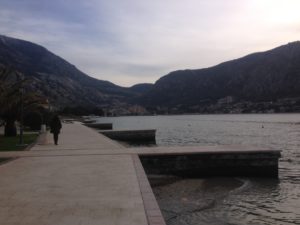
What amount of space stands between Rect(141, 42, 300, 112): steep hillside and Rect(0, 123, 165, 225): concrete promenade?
149100 mm

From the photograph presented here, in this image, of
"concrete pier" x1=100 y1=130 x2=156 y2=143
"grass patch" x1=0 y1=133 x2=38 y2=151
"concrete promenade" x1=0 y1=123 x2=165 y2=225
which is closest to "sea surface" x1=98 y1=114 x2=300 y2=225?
"concrete promenade" x1=0 y1=123 x2=165 y2=225

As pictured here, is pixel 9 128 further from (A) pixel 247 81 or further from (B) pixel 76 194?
(A) pixel 247 81

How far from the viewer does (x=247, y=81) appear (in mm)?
176000

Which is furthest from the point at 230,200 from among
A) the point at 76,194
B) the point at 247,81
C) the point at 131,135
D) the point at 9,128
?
the point at 247,81

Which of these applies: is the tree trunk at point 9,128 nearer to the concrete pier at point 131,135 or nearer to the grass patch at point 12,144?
the grass patch at point 12,144

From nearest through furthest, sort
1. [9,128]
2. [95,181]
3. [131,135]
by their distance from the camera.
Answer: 1. [95,181]
2. [9,128]
3. [131,135]

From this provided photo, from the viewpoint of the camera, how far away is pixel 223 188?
49.7ft

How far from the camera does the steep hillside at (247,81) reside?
160 m

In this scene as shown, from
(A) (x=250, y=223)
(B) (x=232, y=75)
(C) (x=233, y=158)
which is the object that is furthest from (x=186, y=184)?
(B) (x=232, y=75)

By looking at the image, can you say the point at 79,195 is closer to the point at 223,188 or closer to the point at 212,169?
the point at 223,188

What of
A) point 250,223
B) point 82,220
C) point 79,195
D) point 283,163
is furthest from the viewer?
point 283,163

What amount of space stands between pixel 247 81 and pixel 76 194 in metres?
172

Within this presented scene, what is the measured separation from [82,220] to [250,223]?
205 inches

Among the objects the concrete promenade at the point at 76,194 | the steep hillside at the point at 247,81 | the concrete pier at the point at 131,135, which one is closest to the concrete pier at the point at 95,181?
the concrete promenade at the point at 76,194
